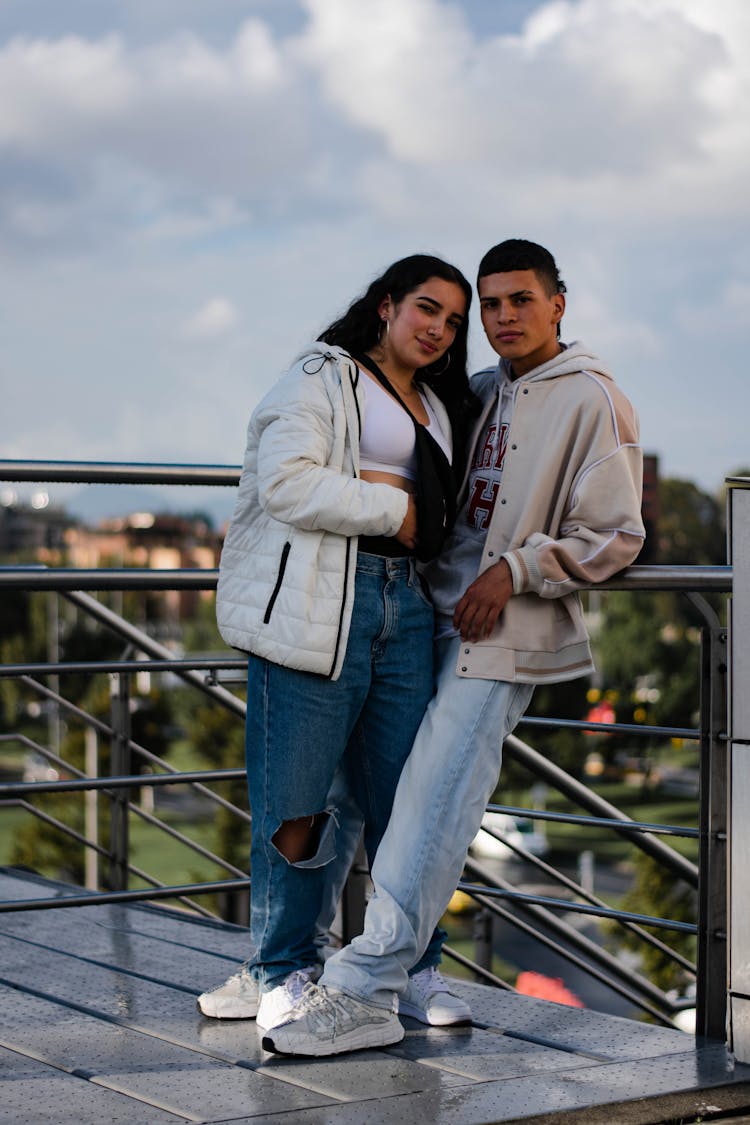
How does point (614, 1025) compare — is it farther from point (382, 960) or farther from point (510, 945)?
point (510, 945)

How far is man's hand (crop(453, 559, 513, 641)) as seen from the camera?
291cm

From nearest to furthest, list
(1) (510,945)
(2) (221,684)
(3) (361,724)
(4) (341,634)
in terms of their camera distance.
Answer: (4) (341,634), (3) (361,724), (2) (221,684), (1) (510,945)

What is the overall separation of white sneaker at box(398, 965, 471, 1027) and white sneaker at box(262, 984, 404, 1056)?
24 cm

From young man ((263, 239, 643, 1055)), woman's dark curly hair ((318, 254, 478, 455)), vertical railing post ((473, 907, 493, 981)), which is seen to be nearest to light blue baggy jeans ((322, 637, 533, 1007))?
young man ((263, 239, 643, 1055))

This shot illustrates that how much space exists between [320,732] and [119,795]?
6.69ft

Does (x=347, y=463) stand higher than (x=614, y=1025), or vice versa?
(x=347, y=463)

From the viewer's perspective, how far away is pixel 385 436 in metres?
2.95

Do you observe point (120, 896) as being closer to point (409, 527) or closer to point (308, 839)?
point (308, 839)

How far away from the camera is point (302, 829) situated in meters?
3.01

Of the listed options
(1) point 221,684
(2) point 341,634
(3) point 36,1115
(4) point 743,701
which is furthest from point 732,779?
(1) point 221,684

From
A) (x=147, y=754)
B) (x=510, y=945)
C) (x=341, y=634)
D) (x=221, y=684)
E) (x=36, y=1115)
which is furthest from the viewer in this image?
(x=510, y=945)

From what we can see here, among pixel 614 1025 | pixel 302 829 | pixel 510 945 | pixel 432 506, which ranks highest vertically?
pixel 432 506

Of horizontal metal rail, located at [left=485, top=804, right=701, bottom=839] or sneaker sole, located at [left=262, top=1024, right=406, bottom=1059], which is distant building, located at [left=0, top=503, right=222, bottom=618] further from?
sneaker sole, located at [left=262, top=1024, right=406, bottom=1059]

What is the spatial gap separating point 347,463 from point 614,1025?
1.39 metres
